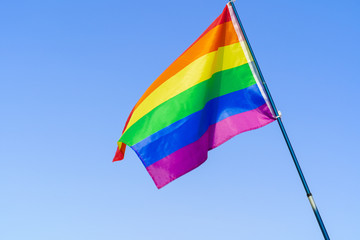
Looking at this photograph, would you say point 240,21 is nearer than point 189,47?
Yes

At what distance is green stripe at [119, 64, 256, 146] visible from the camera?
972 centimetres

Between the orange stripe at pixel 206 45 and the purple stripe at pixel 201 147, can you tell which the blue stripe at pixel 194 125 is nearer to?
the purple stripe at pixel 201 147

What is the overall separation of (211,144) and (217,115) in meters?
0.71

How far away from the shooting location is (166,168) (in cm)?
935

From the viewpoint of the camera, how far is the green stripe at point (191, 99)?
972 cm

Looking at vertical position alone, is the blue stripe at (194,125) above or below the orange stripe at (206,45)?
below

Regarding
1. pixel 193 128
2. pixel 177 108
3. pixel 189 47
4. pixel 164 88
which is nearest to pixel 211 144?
pixel 193 128

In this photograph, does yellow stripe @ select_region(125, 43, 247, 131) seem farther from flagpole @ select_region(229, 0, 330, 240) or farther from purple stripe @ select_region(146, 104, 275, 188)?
purple stripe @ select_region(146, 104, 275, 188)

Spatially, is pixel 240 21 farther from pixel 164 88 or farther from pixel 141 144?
pixel 141 144

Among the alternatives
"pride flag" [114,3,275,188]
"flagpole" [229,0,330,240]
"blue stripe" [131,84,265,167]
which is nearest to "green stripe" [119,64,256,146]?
"pride flag" [114,3,275,188]

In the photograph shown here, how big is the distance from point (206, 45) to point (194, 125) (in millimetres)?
2037

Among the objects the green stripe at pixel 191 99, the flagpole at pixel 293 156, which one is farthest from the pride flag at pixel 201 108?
the flagpole at pixel 293 156

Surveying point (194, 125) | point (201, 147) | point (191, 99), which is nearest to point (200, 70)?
point (191, 99)

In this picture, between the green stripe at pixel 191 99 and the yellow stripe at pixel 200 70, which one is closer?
the green stripe at pixel 191 99
